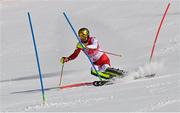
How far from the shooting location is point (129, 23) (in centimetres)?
2030

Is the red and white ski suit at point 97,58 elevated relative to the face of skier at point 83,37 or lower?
lower

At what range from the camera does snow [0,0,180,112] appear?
8.32 meters

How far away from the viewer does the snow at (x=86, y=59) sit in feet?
27.3

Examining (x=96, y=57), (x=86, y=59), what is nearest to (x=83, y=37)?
(x=96, y=57)

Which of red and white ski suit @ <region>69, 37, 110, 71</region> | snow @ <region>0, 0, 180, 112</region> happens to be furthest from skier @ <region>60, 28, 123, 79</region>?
snow @ <region>0, 0, 180, 112</region>

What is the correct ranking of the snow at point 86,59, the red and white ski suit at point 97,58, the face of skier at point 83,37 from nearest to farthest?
the snow at point 86,59 → the face of skier at point 83,37 → the red and white ski suit at point 97,58

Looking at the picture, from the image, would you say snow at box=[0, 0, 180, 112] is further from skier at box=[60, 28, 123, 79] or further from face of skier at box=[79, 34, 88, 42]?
face of skier at box=[79, 34, 88, 42]

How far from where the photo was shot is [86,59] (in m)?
15.2

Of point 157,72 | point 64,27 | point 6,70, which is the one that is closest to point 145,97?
point 157,72

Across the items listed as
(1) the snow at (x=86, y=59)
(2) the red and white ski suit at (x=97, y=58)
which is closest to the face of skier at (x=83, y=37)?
(2) the red and white ski suit at (x=97, y=58)

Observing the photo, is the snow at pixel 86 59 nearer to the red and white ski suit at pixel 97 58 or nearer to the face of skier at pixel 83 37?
the red and white ski suit at pixel 97 58

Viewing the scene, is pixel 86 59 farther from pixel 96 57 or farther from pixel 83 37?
pixel 83 37

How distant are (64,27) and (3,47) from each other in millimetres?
2778

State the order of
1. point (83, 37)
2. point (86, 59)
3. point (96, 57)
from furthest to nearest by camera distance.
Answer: point (86, 59)
point (96, 57)
point (83, 37)
